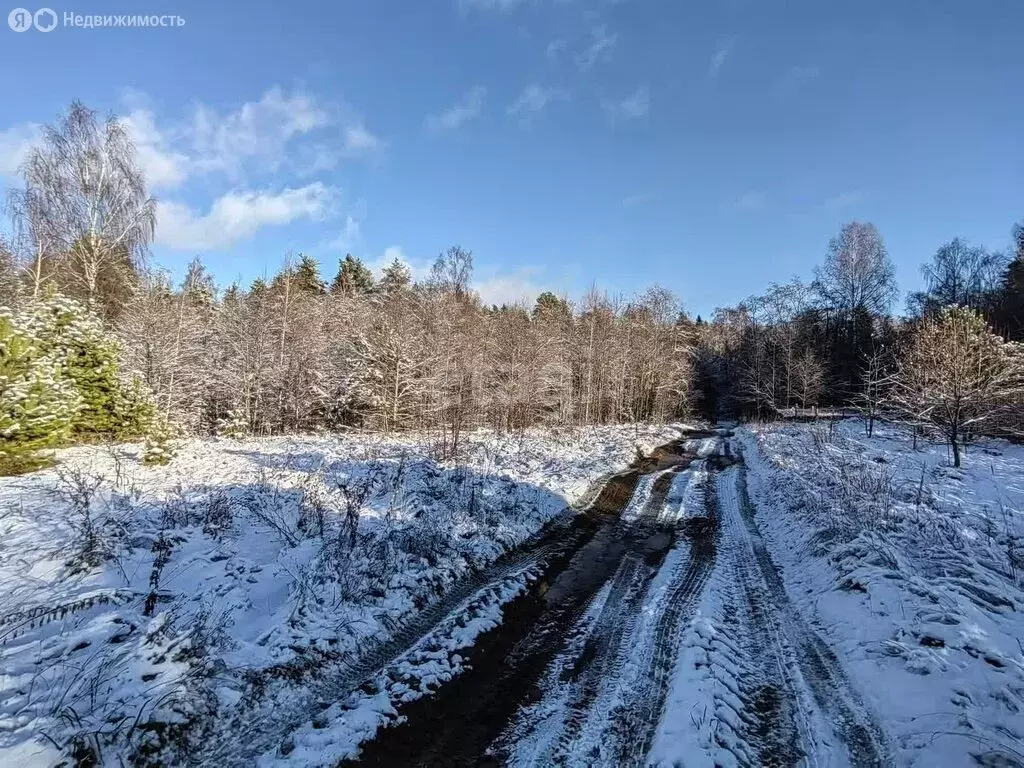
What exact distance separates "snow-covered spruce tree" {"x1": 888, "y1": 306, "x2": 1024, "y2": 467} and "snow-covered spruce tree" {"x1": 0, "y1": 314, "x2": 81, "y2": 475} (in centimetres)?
2249

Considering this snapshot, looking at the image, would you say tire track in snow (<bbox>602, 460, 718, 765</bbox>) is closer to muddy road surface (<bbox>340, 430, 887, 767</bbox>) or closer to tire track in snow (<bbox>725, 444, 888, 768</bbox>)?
muddy road surface (<bbox>340, 430, 887, 767</bbox>)

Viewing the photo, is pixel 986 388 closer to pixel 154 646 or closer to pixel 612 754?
pixel 612 754

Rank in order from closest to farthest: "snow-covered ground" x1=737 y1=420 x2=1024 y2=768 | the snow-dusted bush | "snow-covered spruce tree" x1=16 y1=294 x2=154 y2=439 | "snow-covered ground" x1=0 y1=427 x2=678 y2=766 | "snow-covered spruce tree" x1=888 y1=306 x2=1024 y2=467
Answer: "snow-covered ground" x1=0 y1=427 x2=678 y2=766 < "snow-covered ground" x1=737 y1=420 x2=1024 y2=768 < the snow-dusted bush < "snow-covered spruce tree" x1=16 y1=294 x2=154 y2=439 < "snow-covered spruce tree" x1=888 y1=306 x2=1024 y2=467

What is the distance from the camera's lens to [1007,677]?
166 inches

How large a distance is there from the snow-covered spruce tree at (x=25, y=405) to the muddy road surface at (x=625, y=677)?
30.2 ft

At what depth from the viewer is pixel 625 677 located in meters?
4.73

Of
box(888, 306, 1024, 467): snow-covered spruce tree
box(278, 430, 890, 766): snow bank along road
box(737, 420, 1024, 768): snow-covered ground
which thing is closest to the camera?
box(278, 430, 890, 766): snow bank along road

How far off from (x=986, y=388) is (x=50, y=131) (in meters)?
34.6

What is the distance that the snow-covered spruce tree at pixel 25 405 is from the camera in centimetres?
802

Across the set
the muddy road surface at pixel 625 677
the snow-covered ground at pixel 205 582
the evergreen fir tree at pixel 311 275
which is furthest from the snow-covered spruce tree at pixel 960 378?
the evergreen fir tree at pixel 311 275

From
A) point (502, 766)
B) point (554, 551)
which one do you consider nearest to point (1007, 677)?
point (502, 766)

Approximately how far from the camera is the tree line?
15.5 m

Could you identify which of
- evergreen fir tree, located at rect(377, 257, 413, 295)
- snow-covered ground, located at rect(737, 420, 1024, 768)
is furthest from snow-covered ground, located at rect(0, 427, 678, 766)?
evergreen fir tree, located at rect(377, 257, 413, 295)

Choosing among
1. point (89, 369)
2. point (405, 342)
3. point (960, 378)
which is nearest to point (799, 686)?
point (960, 378)
